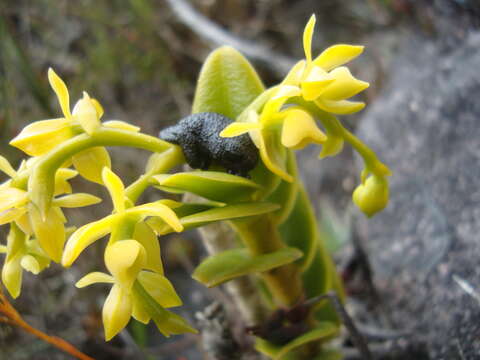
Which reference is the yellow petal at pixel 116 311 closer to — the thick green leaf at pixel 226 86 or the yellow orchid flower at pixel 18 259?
the yellow orchid flower at pixel 18 259

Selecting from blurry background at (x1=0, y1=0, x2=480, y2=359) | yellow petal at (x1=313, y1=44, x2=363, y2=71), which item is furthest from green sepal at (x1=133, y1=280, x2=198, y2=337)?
blurry background at (x1=0, y1=0, x2=480, y2=359)

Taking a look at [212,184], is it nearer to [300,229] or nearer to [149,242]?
[149,242]

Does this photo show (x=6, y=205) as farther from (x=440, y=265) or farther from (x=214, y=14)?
(x=214, y=14)

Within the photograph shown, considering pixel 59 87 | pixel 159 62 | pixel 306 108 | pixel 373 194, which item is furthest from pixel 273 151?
pixel 159 62

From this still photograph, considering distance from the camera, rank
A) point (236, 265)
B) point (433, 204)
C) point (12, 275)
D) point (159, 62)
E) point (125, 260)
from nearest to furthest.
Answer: point (125, 260) < point (12, 275) < point (236, 265) < point (433, 204) < point (159, 62)

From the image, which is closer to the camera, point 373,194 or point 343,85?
point 343,85

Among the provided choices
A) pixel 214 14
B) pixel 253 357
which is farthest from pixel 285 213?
pixel 214 14
